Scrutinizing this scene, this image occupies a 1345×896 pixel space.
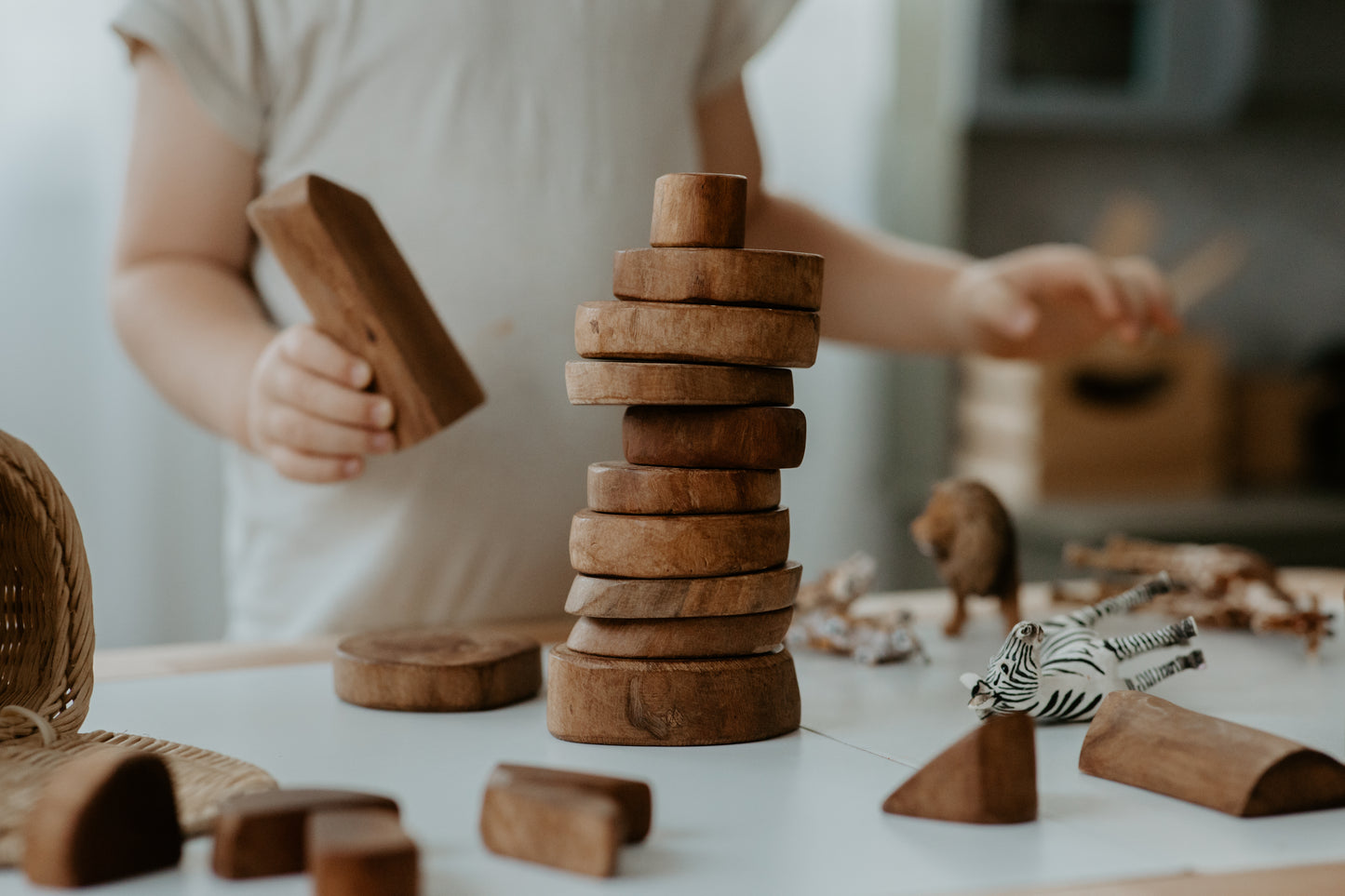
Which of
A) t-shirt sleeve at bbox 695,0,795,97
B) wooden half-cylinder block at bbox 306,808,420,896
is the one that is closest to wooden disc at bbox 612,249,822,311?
wooden half-cylinder block at bbox 306,808,420,896

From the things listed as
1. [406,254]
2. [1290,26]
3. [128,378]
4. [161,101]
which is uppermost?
[1290,26]

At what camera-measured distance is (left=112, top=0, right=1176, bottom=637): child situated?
1129mm

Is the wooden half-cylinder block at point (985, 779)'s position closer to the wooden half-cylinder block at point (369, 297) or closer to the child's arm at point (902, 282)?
the wooden half-cylinder block at point (369, 297)

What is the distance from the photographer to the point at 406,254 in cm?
118

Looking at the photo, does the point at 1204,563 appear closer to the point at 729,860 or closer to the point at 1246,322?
the point at 729,860

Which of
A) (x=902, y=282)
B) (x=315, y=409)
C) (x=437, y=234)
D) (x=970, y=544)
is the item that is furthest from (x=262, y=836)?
(x=902, y=282)

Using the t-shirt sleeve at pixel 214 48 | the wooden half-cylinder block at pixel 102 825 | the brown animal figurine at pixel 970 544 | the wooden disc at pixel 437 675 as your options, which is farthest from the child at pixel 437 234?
the wooden half-cylinder block at pixel 102 825

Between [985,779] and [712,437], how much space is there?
22cm

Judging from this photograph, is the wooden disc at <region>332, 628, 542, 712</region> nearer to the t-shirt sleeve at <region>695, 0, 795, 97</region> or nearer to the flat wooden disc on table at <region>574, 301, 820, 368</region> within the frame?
the flat wooden disc on table at <region>574, 301, 820, 368</region>

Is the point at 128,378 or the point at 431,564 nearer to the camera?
the point at 431,564

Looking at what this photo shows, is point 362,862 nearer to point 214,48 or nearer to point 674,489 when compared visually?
point 674,489

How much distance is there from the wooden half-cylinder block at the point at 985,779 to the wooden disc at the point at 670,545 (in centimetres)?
15

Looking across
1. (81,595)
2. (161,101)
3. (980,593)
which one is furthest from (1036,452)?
(81,595)

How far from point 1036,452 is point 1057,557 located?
0.21m
